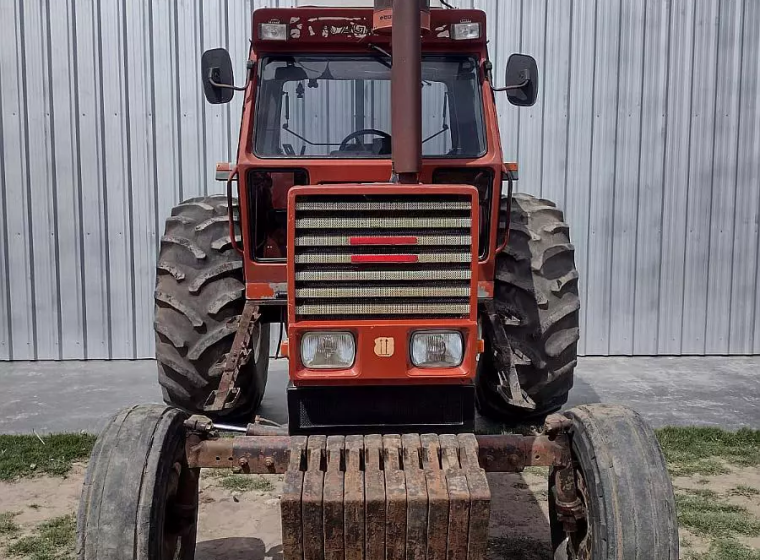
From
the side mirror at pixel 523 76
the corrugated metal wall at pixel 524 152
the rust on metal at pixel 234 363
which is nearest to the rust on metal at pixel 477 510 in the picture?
the rust on metal at pixel 234 363

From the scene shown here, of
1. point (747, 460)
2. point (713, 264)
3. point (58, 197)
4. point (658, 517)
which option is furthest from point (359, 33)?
point (713, 264)

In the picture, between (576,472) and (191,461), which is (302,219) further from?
(576,472)

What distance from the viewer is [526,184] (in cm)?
835

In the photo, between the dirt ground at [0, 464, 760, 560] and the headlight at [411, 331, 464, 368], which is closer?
the headlight at [411, 331, 464, 368]

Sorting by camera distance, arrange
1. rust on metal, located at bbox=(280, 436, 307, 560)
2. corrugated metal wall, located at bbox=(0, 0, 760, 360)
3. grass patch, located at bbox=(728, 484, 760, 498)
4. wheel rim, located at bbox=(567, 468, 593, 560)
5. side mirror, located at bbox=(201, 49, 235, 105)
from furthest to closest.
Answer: corrugated metal wall, located at bbox=(0, 0, 760, 360), grass patch, located at bbox=(728, 484, 760, 498), side mirror, located at bbox=(201, 49, 235, 105), wheel rim, located at bbox=(567, 468, 593, 560), rust on metal, located at bbox=(280, 436, 307, 560)

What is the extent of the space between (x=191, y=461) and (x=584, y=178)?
6.06m

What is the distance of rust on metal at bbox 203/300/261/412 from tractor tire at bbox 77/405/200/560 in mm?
685

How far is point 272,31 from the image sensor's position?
14.8ft

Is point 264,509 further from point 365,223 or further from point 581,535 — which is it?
point 365,223

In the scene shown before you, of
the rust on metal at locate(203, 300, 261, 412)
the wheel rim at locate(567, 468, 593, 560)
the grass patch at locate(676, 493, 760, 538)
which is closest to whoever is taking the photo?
the wheel rim at locate(567, 468, 593, 560)

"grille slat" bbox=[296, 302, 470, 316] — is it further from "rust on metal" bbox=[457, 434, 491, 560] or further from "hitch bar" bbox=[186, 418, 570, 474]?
"rust on metal" bbox=[457, 434, 491, 560]

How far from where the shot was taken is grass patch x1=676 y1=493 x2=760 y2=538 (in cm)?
426

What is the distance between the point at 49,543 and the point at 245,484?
45.4 inches

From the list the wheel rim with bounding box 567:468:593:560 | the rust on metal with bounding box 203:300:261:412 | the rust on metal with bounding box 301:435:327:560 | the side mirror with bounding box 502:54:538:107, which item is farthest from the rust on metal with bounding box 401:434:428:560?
the side mirror with bounding box 502:54:538:107
